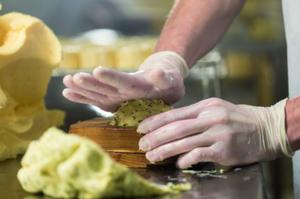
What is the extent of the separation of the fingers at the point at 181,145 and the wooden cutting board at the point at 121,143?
0.04 metres

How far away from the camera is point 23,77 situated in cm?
167

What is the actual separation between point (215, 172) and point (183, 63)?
1.64 feet

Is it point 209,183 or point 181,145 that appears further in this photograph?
point 181,145

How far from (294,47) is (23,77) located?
2.39ft

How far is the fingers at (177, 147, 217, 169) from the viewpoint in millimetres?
→ 1302

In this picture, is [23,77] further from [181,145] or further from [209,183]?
[209,183]

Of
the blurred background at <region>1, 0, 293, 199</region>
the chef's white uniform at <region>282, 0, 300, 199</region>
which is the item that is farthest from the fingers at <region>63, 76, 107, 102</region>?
the blurred background at <region>1, 0, 293, 199</region>

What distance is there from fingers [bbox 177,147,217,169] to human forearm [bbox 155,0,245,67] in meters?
0.53

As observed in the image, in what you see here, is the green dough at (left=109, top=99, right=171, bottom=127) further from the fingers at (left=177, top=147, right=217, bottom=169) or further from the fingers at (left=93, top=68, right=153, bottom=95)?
the fingers at (left=177, top=147, right=217, bottom=169)

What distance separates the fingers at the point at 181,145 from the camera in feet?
4.31

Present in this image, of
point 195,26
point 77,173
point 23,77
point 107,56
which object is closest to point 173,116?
point 77,173

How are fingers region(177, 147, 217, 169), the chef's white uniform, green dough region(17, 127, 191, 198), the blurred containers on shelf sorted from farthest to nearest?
1. the blurred containers on shelf
2. the chef's white uniform
3. fingers region(177, 147, 217, 169)
4. green dough region(17, 127, 191, 198)

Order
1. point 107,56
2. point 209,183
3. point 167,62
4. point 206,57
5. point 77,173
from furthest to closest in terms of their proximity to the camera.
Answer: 1. point 107,56
2. point 206,57
3. point 167,62
4. point 209,183
5. point 77,173

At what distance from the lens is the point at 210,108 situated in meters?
1.36
